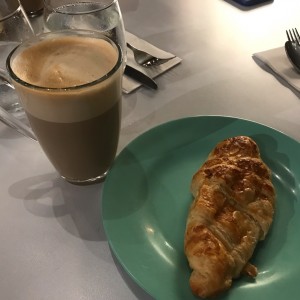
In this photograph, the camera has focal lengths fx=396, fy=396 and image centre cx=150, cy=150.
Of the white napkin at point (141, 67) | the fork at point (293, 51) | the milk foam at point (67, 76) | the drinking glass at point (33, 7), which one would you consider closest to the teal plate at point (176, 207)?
the milk foam at point (67, 76)

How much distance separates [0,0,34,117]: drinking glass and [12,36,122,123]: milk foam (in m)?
0.26

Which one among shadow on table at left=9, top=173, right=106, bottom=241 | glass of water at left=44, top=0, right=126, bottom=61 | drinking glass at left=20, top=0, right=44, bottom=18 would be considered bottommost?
shadow on table at left=9, top=173, right=106, bottom=241

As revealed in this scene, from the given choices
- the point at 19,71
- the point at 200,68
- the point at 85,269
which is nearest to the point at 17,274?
the point at 85,269

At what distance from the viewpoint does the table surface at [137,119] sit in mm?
633

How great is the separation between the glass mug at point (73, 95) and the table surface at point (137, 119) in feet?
0.26

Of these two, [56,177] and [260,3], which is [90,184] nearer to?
[56,177]

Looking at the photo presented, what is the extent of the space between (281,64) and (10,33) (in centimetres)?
69

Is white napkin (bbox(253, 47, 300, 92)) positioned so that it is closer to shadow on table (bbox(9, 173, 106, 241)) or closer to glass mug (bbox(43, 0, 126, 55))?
glass mug (bbox(43, 0, 126, 55))

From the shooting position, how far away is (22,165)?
82cm

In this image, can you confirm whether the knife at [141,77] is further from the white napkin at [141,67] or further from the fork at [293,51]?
the fork at [293,51]

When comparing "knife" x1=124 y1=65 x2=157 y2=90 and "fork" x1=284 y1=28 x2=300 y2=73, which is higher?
"knife" x1=124 y1=65 x2=157 y2=90

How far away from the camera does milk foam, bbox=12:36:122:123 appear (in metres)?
0.63

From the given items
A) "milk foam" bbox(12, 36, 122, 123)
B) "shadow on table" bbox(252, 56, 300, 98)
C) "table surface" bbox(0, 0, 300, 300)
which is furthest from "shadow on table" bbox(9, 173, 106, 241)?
"shadow on table" bbox(252, 56, 300, 98)

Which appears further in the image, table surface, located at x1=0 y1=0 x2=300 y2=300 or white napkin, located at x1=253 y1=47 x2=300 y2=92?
white napkin, located at x1=253 y1=47 x2=300 y2=92
